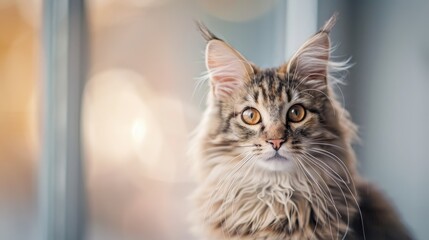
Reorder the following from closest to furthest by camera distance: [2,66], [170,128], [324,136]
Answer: [324,136] → [170,128] → [2,66]

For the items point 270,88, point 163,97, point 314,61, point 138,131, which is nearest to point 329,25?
point 314,61

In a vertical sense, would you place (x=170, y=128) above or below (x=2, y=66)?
below

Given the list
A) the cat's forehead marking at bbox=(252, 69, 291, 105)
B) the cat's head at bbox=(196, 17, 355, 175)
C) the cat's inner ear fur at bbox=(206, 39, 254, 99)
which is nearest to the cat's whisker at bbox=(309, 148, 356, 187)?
the cat's head at bbox=(196, 17, 355, 175)

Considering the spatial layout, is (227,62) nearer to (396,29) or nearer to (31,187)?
(396,29)

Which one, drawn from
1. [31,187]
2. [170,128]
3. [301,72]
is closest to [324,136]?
[301,72]

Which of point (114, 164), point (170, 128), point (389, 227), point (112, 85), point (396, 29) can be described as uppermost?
point (396, 29)

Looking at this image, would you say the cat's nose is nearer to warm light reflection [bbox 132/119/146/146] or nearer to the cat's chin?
the cat's chin

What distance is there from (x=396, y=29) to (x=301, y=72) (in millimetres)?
261

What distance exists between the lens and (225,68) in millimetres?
1110

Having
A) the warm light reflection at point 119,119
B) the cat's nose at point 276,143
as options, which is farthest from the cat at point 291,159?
the warm light reflection at point 119,119

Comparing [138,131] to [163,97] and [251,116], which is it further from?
[251,116]

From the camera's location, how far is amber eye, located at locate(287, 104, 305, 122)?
3.42 ft

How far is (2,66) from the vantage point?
1.29 m

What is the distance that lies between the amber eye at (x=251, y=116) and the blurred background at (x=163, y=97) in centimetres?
13
